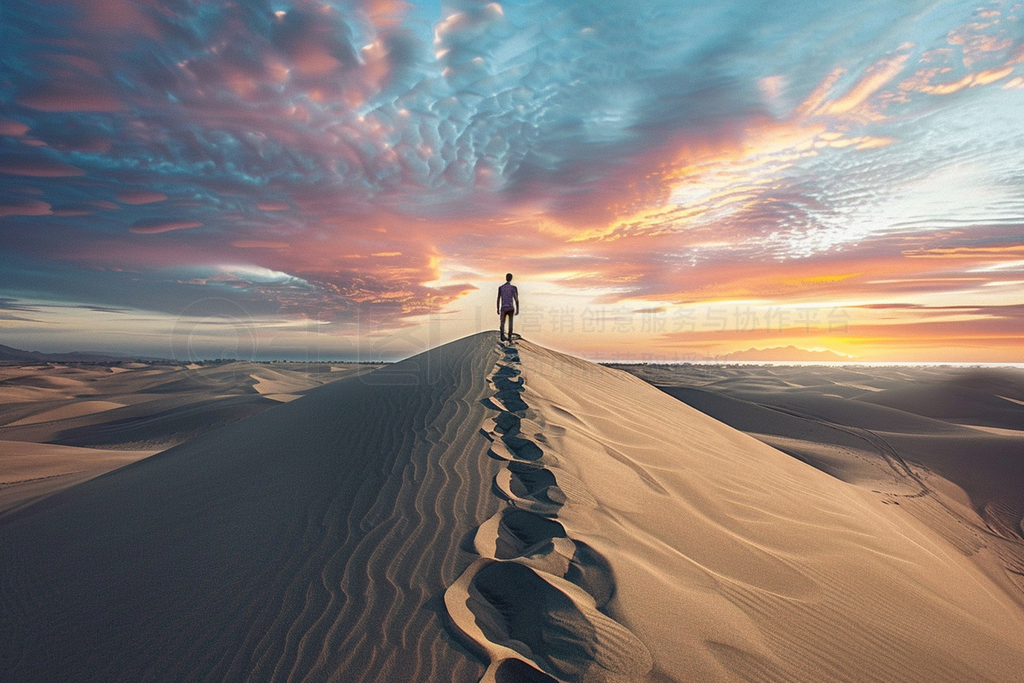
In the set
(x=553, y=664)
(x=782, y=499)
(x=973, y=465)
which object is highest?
→ (x=553, y=664)

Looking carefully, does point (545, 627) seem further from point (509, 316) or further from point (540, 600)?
point (509, 316)

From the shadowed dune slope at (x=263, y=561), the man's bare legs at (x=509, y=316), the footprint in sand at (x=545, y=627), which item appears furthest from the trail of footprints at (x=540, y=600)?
the man's bare legs at (x=509, y=316)

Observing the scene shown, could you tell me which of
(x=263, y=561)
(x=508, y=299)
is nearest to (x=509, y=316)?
(x=508, y=299)

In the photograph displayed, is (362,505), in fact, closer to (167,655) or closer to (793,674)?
(167,655)

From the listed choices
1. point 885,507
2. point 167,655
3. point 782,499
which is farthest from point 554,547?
point 885,507

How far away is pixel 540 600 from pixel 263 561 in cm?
196

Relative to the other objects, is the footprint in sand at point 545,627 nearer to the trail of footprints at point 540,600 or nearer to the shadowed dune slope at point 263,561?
the trail of footprints at point 540,600

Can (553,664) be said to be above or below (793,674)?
above

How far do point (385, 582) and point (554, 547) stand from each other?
114cm

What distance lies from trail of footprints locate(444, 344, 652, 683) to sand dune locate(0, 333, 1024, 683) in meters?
0.01

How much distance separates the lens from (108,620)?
9.43 ft

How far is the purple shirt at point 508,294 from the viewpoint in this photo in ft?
35.7

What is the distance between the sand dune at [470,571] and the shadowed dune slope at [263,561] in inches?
0.7

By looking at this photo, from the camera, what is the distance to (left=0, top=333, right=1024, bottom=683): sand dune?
2.53 meters
